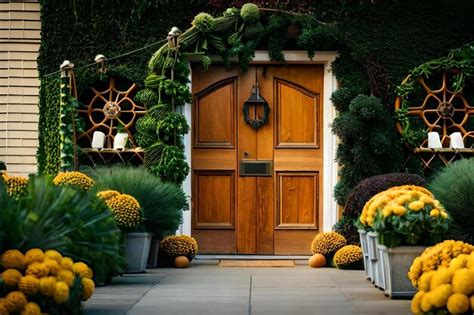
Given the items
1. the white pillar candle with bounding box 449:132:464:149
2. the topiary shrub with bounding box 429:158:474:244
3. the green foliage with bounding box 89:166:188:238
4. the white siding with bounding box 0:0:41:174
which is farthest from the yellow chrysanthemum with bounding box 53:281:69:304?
the white pillar candle with bounding box 449:132:464:149

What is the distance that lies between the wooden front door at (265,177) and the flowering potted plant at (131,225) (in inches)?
94.0

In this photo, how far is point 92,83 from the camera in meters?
13.3

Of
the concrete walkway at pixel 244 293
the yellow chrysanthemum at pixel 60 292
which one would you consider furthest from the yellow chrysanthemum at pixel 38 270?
the concrete walkway at pixel 244 293

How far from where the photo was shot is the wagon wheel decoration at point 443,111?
1330 centimetres

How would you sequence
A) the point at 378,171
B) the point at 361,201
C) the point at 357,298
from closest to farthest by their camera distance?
the point at 357,298 → the point at 361,201 → the point at 378,171

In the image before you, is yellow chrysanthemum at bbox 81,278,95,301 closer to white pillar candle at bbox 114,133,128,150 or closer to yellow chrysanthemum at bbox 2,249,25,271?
yellow chrysanthemum at bbox 2,249,25,271

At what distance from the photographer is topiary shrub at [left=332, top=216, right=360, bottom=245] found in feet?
41.2

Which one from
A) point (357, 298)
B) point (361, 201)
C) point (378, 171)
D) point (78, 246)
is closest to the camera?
point (78, 246)

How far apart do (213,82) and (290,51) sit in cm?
111

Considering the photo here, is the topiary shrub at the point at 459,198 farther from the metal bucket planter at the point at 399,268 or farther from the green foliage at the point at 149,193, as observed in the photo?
the green foliage at the point at 149,193

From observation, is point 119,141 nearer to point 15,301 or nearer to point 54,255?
point 54,255

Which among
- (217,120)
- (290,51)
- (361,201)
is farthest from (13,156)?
(361,201)

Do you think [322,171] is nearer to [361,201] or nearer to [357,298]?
[361,201]

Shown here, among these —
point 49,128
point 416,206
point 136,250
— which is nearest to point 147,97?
point 49,128
